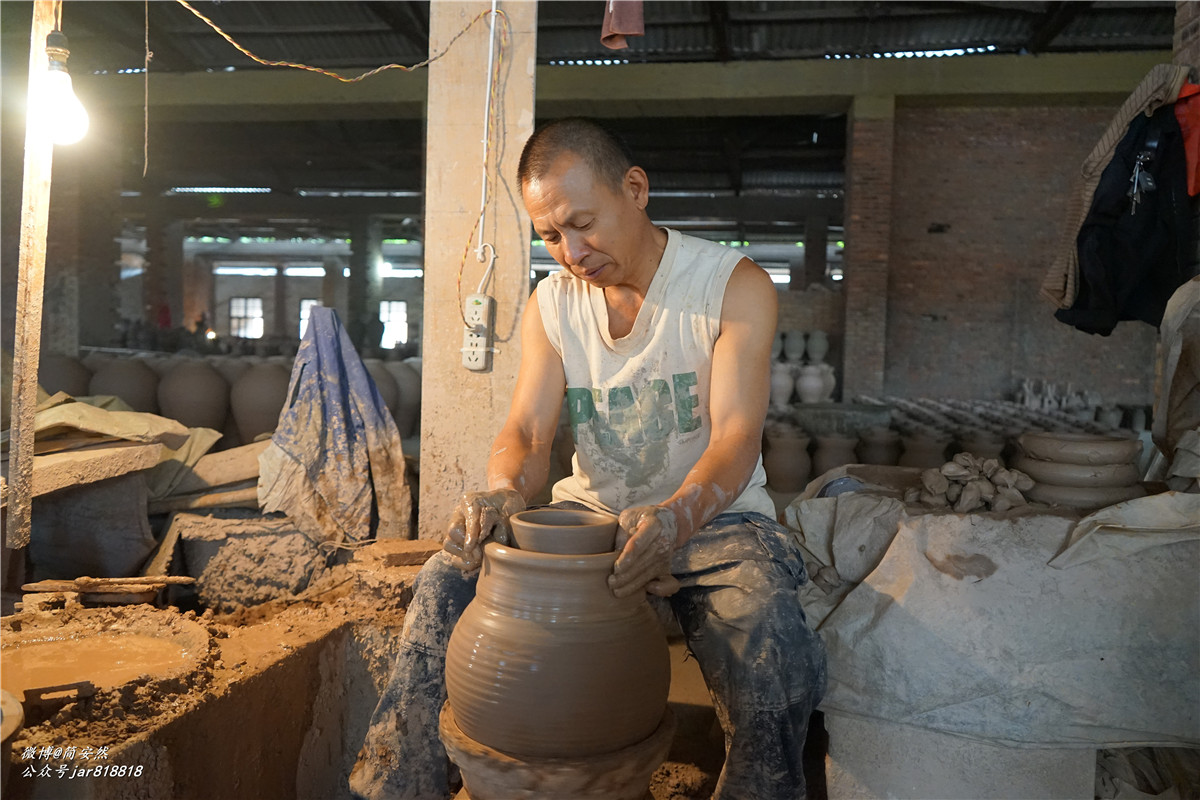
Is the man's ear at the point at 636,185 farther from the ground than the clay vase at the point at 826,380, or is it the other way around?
the man's ear at the point at 636,185

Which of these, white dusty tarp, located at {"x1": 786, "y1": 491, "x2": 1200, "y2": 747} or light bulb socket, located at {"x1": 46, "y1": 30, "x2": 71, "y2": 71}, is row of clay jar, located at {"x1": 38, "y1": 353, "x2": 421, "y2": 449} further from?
white dusty tarp, located at {"x1": 786, "y1": 491, "x2": 1200, "y2": 747}

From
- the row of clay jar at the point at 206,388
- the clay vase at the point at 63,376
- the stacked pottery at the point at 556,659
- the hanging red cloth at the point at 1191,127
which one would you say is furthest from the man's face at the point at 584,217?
the clay vase at the point at 63,376

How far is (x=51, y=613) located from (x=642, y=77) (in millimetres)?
7986

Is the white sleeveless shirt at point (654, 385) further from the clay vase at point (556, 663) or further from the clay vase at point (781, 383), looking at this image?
the clay vase at point (781, 383)

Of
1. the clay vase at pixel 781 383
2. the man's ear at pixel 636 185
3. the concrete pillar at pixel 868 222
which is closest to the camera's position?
the man's ear at pixel 636 185

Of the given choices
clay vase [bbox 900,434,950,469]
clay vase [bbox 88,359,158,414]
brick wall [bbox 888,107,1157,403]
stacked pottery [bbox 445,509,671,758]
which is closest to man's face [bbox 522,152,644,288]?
stacked pottery [bbox 445,509,671,758]

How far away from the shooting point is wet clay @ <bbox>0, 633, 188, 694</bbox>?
2539 mm

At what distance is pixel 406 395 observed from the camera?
21.8 feet

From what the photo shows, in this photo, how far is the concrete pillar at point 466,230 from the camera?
11.3 feet

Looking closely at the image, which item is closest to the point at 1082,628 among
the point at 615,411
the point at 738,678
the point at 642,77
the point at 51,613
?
the point at 738,678

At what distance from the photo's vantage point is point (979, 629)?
2.43 meters

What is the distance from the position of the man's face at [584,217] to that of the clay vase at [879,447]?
14.1 ft

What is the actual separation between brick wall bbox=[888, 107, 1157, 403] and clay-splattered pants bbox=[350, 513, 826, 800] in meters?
8.92

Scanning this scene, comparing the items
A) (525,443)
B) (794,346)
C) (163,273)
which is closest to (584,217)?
(525,443)
